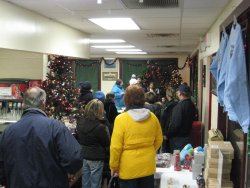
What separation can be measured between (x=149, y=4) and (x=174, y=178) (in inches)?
75.1

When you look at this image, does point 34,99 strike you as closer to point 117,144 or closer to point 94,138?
point 117,144

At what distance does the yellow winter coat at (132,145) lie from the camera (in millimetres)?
3215

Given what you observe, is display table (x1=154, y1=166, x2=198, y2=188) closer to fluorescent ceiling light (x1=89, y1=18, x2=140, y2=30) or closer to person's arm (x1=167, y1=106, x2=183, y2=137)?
person's arm (x1=167, y1=106, x2=183, y2=137)

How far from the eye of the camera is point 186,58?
1345cm

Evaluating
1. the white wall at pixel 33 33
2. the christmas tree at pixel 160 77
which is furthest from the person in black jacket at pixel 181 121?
the christmas tree at pixel 160 77

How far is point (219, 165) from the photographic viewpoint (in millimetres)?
2771

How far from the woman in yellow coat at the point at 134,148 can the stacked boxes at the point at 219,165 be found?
0.58 meters

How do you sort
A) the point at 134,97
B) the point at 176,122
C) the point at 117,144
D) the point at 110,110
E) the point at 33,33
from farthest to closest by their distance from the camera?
the point at 110,110, the point at 176,122, the point at 33,33, the point at 134,97, the point at 117,144

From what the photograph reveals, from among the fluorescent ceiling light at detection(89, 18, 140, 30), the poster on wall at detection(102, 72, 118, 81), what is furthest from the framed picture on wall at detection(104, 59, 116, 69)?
the fluorescent ceiling light at detection(89, 18, 140, 30)

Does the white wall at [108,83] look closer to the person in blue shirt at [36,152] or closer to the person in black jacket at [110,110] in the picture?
the person in black jacket at [110,110]

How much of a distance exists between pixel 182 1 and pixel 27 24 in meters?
1.91

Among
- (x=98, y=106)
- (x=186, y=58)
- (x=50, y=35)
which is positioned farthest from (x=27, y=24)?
(x=186, y=58)

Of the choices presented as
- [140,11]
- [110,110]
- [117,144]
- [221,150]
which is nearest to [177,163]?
[117,144]

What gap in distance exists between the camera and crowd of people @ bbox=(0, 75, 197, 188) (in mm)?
2584
